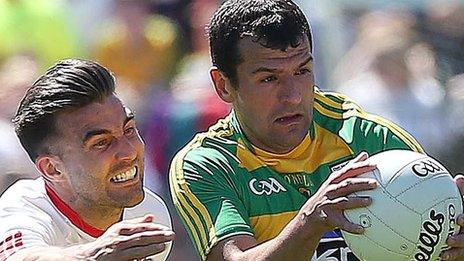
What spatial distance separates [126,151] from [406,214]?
714 millimetres

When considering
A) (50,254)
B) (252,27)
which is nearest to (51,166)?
(50,254)

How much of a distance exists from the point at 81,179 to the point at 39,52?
5.87ft

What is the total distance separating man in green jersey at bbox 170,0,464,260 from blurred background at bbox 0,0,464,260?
1307 mm

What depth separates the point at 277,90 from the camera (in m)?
2.69

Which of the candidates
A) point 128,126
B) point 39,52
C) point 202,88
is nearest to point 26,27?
point 39,52

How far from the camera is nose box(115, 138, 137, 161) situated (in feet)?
8.41

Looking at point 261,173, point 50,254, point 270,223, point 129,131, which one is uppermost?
point 129,131

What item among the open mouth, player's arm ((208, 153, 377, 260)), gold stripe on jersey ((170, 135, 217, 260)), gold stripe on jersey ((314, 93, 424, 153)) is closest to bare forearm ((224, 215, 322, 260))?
player's arm ((208, 153, 377, 260))

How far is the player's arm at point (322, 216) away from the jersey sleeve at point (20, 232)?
1.69 feet

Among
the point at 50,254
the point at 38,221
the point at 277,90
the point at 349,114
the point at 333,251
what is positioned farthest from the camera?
the point at 349,114

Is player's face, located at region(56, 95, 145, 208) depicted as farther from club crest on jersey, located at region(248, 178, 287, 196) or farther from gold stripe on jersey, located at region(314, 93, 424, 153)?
gold stripe on jersey, located at region(314, 93, 424, 153)

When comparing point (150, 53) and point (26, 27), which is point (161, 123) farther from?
point (26, 27)

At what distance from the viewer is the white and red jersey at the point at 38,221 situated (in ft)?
8.18

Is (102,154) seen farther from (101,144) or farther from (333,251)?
(333,251)
